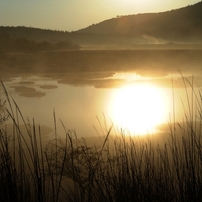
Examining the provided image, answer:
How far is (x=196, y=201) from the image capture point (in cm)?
200

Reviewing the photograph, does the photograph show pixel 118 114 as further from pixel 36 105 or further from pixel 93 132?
pixel 36 105

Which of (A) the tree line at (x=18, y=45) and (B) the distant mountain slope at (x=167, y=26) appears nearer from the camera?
(A) the tree line at (x=18, y=45)

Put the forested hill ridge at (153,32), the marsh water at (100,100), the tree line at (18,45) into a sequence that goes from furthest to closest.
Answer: the forested hill ridge at (153,32) < the tree line at (18,45) < the marsh water at (100,100)

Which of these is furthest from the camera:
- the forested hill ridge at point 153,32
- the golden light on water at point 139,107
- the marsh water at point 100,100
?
the forested hill ridge at point 153,32

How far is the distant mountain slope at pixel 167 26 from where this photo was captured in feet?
164

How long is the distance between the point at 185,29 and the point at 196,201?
51.8 m

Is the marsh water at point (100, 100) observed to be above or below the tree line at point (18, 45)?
below

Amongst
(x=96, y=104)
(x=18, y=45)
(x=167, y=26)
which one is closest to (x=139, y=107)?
(x=96, y=104)

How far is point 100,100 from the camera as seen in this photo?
29.7ft

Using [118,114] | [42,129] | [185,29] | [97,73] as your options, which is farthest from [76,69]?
[185,29]

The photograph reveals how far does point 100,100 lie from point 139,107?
111 centimetres

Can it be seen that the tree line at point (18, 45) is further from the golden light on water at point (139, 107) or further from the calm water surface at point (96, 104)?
the golden light on water at point (139, 107)

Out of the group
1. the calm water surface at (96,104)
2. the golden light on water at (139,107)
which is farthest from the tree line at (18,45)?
the golden light on water at (139,107)

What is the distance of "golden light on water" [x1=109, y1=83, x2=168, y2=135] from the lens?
22.2 feet
